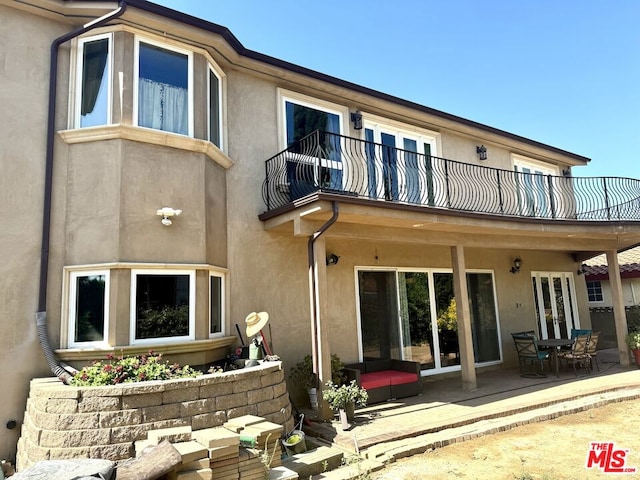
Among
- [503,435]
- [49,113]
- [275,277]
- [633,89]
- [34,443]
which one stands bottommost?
[503,435]

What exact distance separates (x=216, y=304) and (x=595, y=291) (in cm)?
1890

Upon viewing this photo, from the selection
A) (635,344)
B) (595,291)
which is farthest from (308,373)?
(595,291)

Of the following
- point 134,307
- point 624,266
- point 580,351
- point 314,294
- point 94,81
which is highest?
point 94,81

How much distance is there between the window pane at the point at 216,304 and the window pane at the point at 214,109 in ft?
9.18

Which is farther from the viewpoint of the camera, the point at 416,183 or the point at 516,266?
the point at 516,266

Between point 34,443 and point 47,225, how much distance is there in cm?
326

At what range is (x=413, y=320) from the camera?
10922 mm

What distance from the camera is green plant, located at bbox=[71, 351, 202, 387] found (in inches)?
221

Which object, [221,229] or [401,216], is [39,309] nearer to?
[221,229]

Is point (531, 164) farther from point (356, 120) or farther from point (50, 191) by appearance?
point (50, 191)

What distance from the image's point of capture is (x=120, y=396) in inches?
205

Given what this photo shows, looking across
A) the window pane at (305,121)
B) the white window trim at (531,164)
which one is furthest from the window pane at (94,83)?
the white window trim at (531,164)

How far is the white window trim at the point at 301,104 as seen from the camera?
30.8 ft

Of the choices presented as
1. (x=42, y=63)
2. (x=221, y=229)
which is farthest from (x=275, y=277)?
(x=42, y=63)
